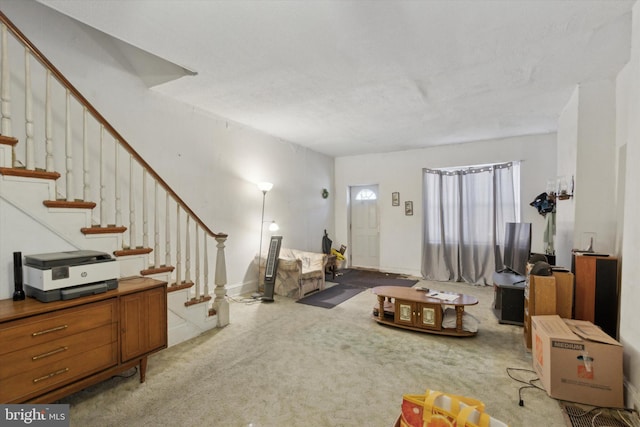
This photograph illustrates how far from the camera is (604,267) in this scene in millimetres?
2467

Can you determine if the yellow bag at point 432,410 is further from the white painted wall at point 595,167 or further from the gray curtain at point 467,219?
the gray curtain at point 467,219

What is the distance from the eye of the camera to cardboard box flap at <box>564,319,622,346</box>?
1980 mm

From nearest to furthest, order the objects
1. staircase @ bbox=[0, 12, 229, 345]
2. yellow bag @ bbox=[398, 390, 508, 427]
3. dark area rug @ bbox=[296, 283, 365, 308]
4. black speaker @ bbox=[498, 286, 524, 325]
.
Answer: yellow bag @ bbox=[398, 390, 508, 427]
staircase @ bbox=[0, 12, 229, 345]
black speaker @ bbox=[498, 286, 524, 325]
dark area rug @ bbox=[296, 283, 365, 308]

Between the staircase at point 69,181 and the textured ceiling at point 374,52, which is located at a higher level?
the textured ceiling at point 374,52

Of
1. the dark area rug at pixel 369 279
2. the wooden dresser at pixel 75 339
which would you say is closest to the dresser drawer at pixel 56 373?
the wooden dresser at pixel 75 339

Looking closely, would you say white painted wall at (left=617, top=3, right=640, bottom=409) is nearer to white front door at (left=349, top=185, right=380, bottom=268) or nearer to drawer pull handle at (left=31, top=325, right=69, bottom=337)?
drawer pull handle at (left=31, top=325, right=69, bottom=337)

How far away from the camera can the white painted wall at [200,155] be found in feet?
8.77

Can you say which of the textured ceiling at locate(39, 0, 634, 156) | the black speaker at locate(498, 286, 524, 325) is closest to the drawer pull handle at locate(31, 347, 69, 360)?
the textured ceiling at locate(39, 0, 634, 156)

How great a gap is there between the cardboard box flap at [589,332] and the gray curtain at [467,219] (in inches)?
113

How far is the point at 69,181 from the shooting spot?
83.8 inches

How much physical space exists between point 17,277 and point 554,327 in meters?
3.61

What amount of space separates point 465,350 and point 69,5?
12.9 ft

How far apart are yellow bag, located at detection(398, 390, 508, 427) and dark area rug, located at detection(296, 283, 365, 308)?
268cm

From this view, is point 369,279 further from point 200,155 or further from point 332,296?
point 200,155
